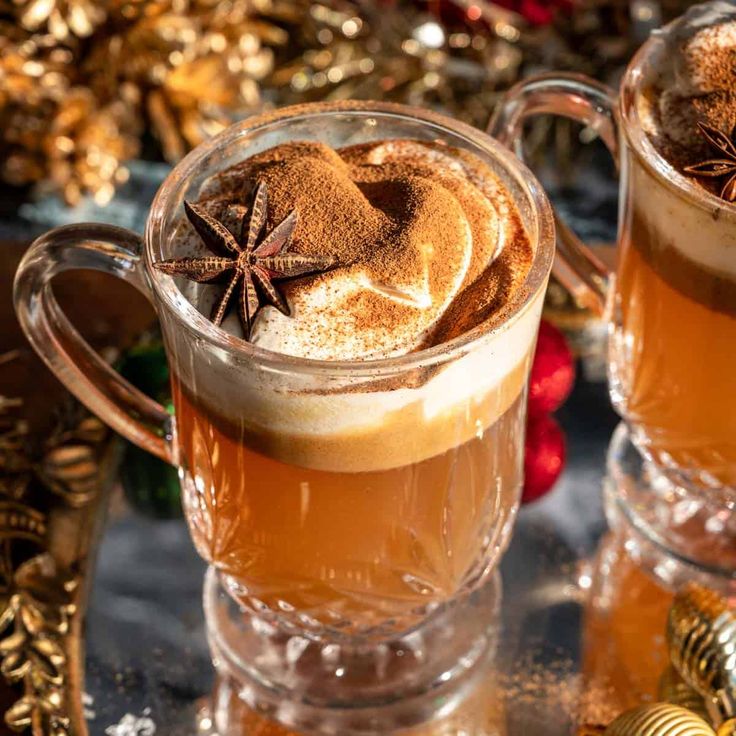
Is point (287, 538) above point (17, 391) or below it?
above

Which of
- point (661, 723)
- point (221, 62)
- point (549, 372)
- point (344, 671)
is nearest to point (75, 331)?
point (344, 671)

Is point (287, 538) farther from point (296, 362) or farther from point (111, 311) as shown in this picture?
point (111, 311)

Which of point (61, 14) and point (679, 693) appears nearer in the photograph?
point (679, 693)

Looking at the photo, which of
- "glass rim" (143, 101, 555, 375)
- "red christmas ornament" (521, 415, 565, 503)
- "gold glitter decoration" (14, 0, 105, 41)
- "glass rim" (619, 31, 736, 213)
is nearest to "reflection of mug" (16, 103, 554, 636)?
"glass rim" (143, 101, 555, 375)

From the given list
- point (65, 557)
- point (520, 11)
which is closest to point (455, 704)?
point (65, 557)

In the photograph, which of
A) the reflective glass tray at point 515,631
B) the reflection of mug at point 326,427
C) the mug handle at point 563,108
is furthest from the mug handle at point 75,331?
the mug handle at point 563,108

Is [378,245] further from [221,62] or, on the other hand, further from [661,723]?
[221,62]
